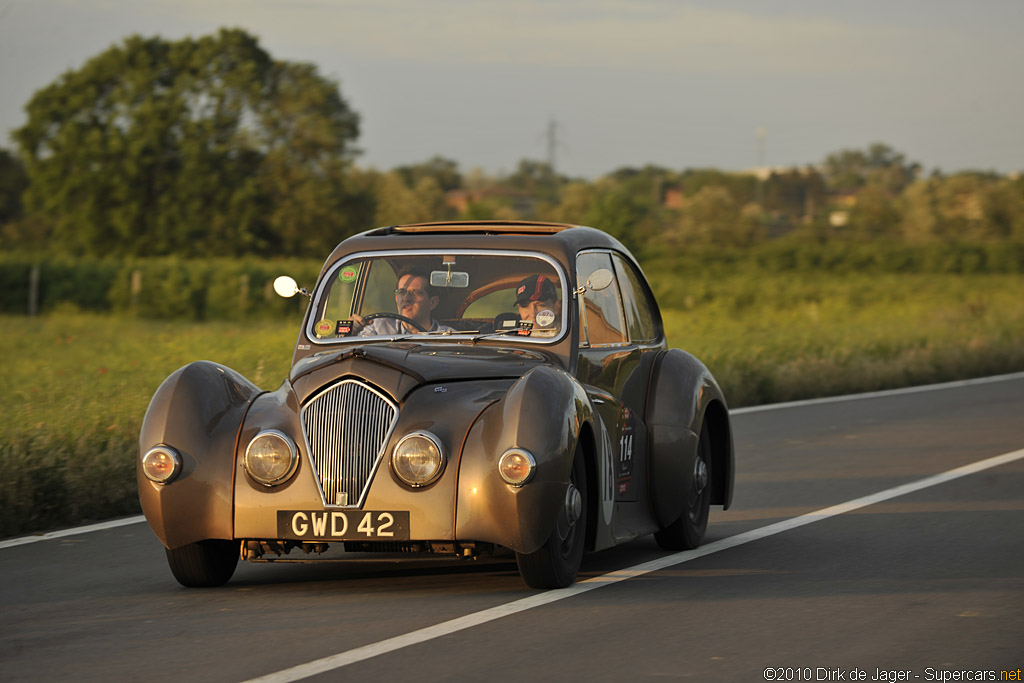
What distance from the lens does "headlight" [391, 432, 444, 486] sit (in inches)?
266

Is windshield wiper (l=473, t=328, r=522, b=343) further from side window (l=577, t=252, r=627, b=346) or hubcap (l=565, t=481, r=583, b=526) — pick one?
hubcap (l=565, t=481, r=583, b=526)

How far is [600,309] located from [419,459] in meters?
2.01

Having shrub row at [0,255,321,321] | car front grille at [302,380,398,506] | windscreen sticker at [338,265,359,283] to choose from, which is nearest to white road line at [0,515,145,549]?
windscreen sticker at [338,265,359,283]

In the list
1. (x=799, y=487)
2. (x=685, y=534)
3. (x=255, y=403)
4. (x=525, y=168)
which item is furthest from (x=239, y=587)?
(x=525, y=168)

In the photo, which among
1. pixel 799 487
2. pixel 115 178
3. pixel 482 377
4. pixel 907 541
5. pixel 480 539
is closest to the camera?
pixel 480 539

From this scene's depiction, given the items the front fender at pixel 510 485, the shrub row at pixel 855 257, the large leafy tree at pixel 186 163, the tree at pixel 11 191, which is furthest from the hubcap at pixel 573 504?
the shrub row at pixel 855 257

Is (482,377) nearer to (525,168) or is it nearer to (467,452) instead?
(467,452)

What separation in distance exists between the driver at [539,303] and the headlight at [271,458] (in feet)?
5.37

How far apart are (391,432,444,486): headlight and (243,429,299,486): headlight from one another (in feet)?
1.62

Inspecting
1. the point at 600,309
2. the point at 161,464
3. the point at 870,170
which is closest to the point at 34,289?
the point at 600,309

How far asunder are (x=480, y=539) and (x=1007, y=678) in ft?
7.53

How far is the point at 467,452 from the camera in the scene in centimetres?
680

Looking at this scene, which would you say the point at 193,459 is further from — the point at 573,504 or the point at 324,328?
the point at 573,504

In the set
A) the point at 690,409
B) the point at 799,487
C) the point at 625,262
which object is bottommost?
the point at 799,487
